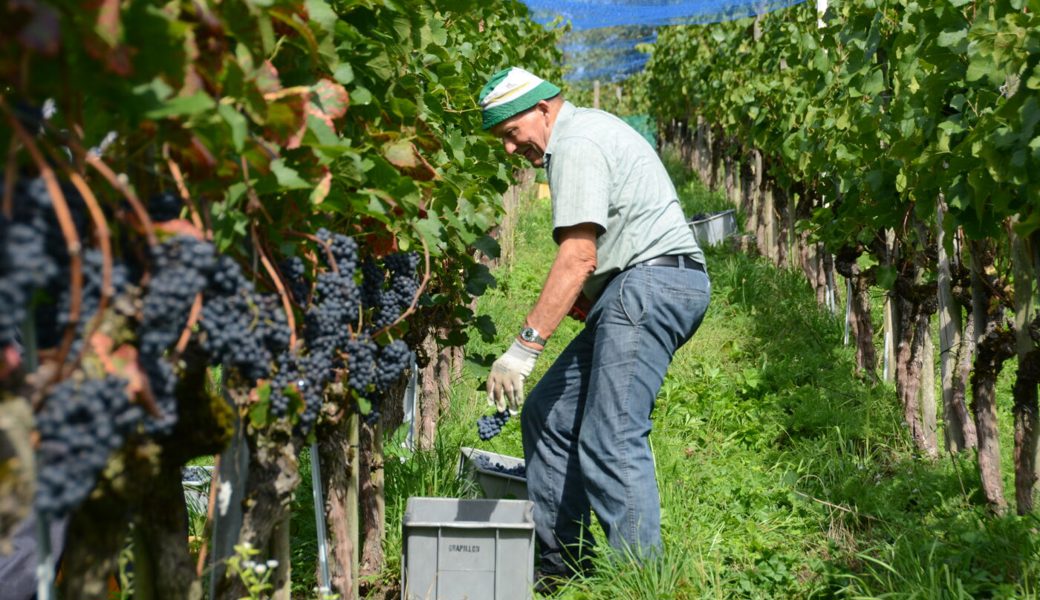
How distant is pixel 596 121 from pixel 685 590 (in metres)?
1.57

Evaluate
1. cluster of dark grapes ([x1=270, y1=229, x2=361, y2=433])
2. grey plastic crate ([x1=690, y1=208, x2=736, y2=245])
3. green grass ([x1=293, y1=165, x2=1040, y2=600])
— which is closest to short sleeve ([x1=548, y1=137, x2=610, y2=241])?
green grass ([x1=293, y1=165, x2=1040, y2=600])

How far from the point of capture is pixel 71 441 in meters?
1.26

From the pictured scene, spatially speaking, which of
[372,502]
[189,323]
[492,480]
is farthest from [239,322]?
[492,480]

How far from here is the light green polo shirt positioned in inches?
130

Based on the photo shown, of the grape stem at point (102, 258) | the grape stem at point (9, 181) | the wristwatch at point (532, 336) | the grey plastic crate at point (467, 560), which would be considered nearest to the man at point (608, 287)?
the wristwatch at point (532, 336)

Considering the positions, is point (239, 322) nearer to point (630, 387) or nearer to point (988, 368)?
point (630, 387)

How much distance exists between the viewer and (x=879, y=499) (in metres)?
4.24

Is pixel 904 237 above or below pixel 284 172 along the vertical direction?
above

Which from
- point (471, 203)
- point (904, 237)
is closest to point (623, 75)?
point (904, 237)

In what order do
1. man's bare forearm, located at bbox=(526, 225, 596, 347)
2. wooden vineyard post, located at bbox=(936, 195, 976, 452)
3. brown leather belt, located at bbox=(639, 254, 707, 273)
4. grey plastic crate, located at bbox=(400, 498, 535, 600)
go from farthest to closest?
wooden vineyard post, located at bbox=(936, 195, 976, 452)
brown leather belt, located at bbox=(639, 254, 707, 273)
man's bare forearm, located at bbox=(526, 225, 596, 347)
grey plastic crate, located at bbox=(400, 498, 535, 600)

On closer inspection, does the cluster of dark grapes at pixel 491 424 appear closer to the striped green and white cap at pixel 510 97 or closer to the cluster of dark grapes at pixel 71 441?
the striped green and white cap at pixel 510 97

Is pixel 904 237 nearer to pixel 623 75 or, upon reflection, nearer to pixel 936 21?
pixel 936 21

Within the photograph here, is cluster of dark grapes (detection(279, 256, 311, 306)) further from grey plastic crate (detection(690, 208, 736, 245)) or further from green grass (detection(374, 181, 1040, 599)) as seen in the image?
grey plastic crate (detection(690, 208, 736, 245))

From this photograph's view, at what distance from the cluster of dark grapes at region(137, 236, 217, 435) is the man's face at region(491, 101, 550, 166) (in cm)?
219
